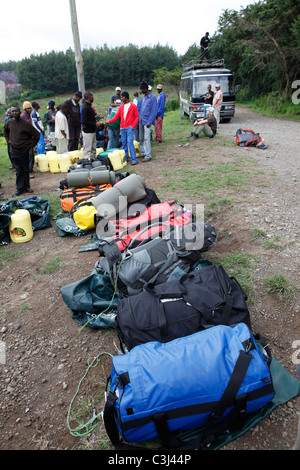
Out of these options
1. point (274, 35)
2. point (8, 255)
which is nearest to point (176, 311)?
point (8, 255)

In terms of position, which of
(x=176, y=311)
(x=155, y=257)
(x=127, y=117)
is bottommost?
(x=176, y=311)

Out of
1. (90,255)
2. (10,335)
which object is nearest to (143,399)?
(10,335)

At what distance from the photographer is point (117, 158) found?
7418mm

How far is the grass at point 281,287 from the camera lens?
9.36ft

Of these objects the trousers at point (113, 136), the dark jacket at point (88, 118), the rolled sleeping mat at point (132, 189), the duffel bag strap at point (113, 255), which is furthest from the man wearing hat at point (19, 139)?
the duffel bag strap at point (113, 255)

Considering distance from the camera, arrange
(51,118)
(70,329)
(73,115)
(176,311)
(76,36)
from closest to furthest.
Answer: (176,311) < (70,329) < (73,115) < (76,36) < (51,118)

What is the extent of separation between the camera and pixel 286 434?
1.83 m

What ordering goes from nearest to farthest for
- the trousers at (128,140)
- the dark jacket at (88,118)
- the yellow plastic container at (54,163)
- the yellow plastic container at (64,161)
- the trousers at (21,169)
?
the trousers at (21,169) < the dark jacket at (88,118) < the trousers at (128,140) < the yellow plastic container at (64,161) < the yellow plastic container at (54,163)

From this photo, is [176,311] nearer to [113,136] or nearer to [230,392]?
[230,392]

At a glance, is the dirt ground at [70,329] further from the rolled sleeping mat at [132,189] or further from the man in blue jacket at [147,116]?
the man in blue jacket at [147,116]

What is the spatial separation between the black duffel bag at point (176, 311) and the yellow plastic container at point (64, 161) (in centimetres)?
654

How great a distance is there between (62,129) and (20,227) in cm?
478

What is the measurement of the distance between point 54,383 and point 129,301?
88 centimetres
